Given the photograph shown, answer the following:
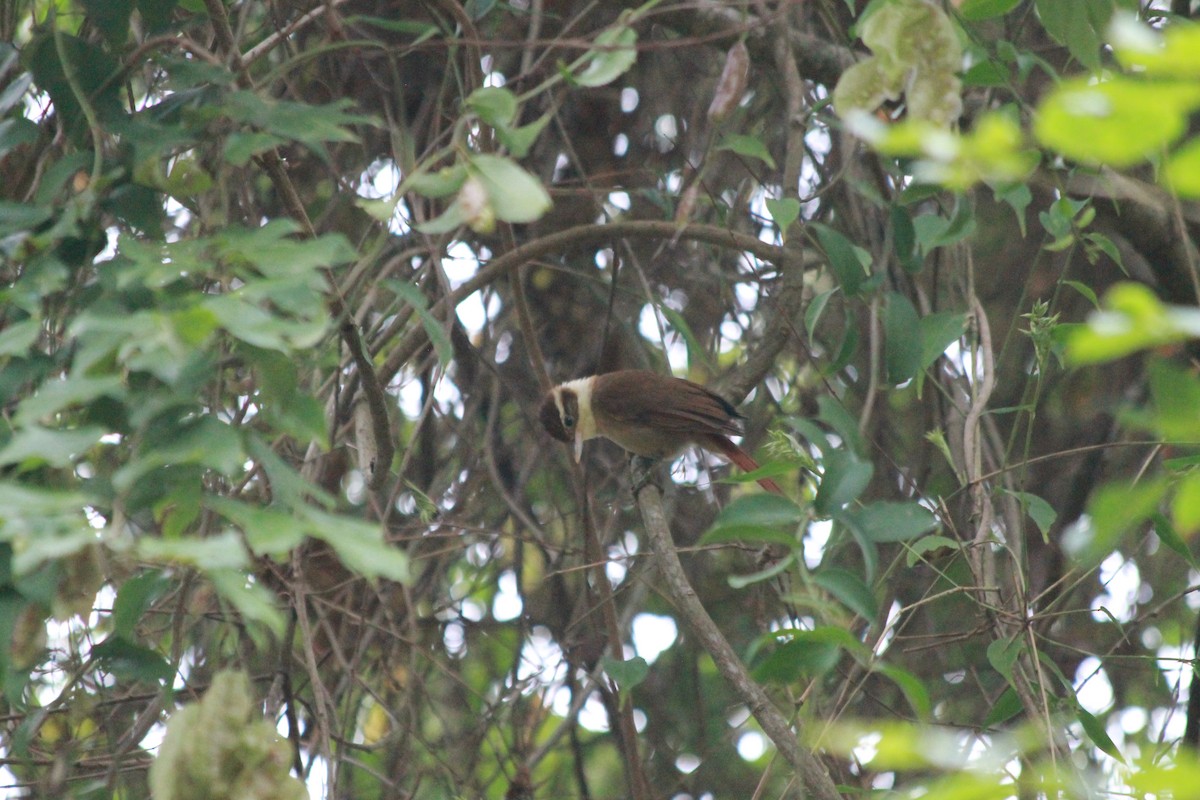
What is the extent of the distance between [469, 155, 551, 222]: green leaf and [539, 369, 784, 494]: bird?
2562 mm

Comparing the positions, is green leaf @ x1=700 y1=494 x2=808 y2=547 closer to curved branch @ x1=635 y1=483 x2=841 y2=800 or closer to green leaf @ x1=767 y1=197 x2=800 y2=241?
curved branch @ x1=635 y1=483 x2=841 y2=800

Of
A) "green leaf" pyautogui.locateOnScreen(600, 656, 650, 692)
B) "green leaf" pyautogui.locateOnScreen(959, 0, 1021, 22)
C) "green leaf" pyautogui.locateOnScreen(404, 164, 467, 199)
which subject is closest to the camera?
"green leaf" pyautogui.locateOnScreen(404, 164, 467, 199)

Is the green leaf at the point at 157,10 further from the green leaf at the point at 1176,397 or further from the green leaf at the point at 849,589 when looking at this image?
the green leaf at the point at 1176,397

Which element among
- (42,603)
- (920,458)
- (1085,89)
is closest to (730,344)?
(920,458)

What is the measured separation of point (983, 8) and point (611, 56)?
0.92 meters

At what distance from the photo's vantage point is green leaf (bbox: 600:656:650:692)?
292 cm

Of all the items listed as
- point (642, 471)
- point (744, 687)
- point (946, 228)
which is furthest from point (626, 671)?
point (642, 471)

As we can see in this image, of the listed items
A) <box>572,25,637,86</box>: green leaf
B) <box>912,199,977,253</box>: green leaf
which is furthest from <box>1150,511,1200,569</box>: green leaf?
<box>572,25,637,86</box>: green leaf

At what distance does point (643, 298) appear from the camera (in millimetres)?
4273

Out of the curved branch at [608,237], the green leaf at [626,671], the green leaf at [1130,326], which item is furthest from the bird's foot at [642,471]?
the green leaf at [1130,326]

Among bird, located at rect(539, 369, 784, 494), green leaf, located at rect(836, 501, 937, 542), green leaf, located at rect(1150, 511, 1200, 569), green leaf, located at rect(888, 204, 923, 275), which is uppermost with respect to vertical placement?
bird, located at rect(539, 369, 784, 494)

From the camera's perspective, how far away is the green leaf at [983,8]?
8.07ft

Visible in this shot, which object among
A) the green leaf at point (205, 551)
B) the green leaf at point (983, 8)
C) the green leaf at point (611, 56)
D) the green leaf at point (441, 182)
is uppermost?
the green leaf at point (983, 8)

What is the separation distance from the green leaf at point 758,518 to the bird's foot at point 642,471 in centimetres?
194
